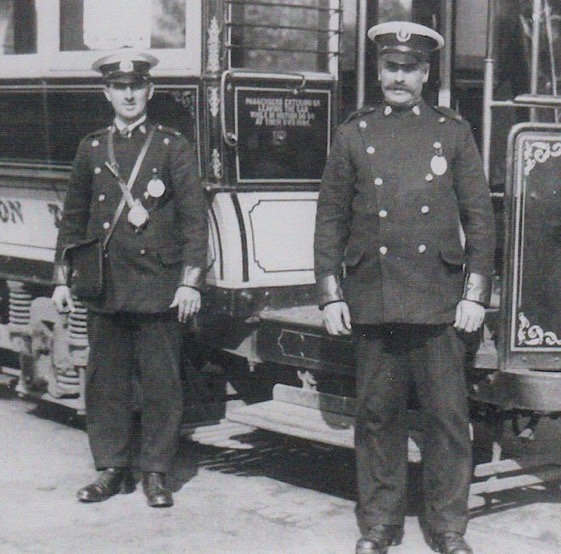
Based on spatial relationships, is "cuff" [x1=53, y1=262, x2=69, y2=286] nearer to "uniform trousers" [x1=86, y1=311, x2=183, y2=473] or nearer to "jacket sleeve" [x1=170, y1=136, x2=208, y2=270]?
"uniform trousers" [x1=86, y1=311, x2=183, y2=473]

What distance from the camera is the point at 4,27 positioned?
266 inches

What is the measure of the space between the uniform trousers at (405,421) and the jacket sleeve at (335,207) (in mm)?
276

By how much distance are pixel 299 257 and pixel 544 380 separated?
154 cm

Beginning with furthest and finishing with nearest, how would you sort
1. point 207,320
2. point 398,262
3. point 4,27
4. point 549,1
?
point 4,27 → point 207,320 → point 549,1 → point 398,262

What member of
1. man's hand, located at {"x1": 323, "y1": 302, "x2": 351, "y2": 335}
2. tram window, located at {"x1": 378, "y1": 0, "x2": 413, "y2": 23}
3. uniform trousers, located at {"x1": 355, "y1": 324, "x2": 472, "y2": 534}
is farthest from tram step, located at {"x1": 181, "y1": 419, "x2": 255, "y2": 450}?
tram window, located at {"x1": 378, "y1": 0, "x2": 413, "y2": 23}

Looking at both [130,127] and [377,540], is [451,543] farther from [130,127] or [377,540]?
[130,127]

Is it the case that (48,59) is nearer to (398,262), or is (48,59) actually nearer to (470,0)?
(470,0)

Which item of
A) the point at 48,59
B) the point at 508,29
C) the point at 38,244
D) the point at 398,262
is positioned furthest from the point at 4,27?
the point at 398,262

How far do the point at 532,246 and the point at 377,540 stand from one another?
4.07 ft

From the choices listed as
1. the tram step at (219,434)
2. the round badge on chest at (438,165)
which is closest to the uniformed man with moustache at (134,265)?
the tram step at (219,434)

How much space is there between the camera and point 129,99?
5.09m

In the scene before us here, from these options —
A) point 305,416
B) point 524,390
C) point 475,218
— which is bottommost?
point 305,416

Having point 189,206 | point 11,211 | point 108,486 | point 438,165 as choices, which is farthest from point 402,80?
point 11,211

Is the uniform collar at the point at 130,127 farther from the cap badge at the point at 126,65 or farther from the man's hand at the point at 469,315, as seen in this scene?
the man's hand at the point at 469,315
